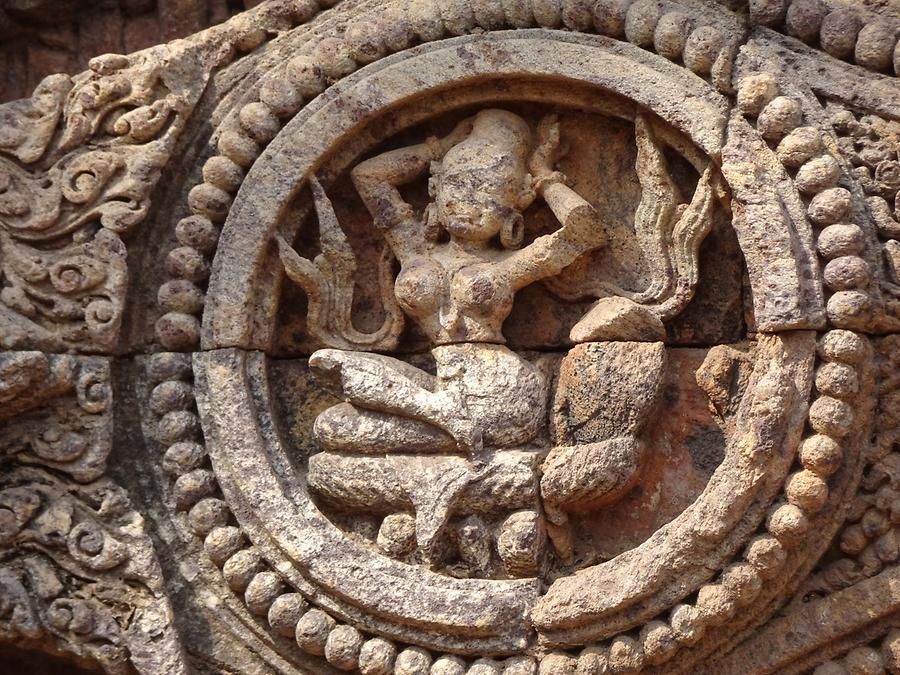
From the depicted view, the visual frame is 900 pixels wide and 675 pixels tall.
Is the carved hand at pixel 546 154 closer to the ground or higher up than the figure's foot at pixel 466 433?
higher up

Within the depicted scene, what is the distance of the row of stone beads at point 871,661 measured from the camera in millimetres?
3775

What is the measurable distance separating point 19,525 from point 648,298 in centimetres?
205

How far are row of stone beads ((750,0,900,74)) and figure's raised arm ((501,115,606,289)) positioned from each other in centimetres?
77

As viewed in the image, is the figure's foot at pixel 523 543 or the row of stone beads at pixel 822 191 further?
the figure's foot at pixel 523 543

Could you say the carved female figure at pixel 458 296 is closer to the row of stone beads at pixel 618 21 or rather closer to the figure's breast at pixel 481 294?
the figure's breast at pixel 481 294

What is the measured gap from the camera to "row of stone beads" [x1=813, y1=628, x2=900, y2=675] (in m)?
3.77

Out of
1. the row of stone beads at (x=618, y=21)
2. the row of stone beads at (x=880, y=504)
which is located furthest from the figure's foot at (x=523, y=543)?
the row of stone beads at (x=618, y=21)

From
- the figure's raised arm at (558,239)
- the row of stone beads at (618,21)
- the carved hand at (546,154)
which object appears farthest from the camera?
the carved hand at (546,154)

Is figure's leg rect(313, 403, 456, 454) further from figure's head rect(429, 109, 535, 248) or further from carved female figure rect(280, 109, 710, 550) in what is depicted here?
figure's head rect(429, 109, 535, 248)

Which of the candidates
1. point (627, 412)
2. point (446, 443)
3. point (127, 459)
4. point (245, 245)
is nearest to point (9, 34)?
point (245, 245)

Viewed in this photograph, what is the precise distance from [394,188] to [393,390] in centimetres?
68

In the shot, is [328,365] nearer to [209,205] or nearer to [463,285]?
[463,285]

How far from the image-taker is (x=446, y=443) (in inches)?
163

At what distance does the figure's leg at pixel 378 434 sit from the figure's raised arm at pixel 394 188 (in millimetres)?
550
